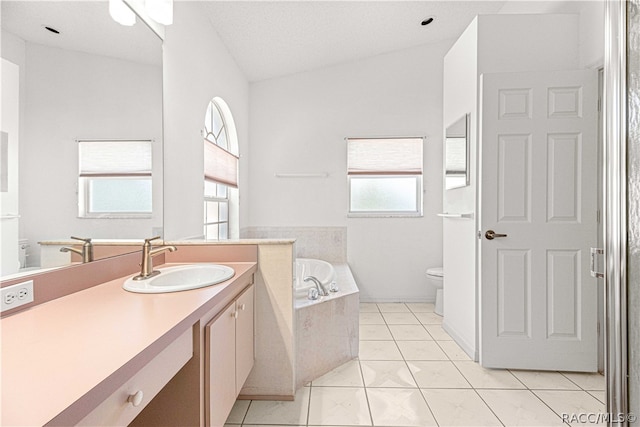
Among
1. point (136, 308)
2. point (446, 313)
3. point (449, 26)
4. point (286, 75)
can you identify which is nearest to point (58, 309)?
point (136, 308)

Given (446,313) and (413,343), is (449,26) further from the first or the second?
(413,343)

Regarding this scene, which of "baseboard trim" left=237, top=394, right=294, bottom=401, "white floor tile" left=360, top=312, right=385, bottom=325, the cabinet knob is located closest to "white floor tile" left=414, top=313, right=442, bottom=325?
"white floor tile" left=360, top=312, right=385, bottom=325

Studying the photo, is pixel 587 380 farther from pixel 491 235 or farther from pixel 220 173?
pixel 220 173

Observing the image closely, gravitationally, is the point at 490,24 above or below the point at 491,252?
above

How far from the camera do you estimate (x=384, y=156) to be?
3982 millimetres

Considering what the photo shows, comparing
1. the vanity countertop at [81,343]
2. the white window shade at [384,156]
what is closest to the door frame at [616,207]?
the vanity countertop at [81,343]

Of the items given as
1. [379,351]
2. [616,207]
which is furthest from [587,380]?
[616,207]

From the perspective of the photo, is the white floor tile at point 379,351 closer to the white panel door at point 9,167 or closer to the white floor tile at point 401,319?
the white floor tile at point 401,319

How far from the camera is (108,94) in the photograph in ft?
4.70

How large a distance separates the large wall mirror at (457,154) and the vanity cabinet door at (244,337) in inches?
73.7

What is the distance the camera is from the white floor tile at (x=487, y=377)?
6.91 ft

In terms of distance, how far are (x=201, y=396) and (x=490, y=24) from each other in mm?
2871

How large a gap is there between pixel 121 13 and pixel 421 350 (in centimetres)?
287

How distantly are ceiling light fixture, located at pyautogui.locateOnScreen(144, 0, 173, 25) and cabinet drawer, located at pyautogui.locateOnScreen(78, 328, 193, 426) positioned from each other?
167cm
